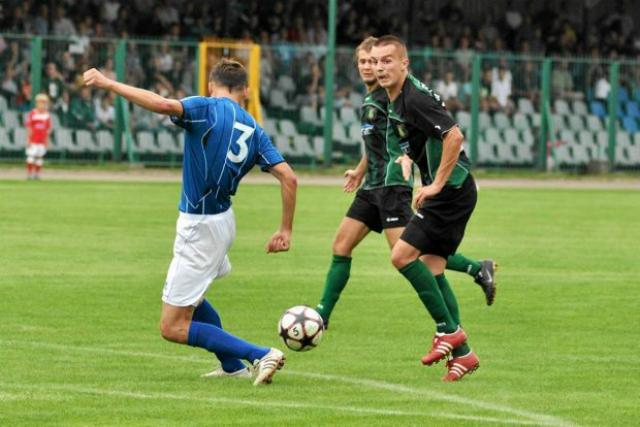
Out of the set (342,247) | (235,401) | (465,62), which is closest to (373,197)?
(342,247)

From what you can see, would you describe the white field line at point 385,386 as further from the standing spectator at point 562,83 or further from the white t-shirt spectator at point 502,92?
the standing spectator at point 562,83

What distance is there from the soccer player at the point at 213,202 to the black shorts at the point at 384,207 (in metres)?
2.77

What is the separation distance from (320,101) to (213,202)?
2669 cm

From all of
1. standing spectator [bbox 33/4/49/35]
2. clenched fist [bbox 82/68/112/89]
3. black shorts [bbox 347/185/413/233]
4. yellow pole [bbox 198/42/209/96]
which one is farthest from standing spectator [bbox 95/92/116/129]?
clenched fist [bbox 82/68/112/89]

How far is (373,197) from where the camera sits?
1198cm

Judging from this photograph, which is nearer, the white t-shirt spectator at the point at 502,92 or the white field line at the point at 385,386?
the white field line at the point at 385,386

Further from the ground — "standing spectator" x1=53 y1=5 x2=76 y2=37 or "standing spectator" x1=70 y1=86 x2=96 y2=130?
"standing spectator" x1=53 y1=5 x2=76 y2=37

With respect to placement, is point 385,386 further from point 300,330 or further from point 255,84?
point 255,84

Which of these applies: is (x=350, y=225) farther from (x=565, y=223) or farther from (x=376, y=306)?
(x=565, y=223)

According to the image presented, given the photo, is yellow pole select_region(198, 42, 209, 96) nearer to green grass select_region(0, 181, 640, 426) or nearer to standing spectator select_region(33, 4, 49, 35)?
standing spectator select_region(33, 4, 49, 35)

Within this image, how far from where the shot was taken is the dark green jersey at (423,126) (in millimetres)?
Answer: 9609

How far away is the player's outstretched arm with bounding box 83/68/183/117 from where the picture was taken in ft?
26.9

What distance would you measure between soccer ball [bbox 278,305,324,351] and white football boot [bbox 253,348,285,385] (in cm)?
64

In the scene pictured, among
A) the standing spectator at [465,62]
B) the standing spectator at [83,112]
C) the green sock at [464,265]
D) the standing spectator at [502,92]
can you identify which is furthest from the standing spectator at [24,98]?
the green sock at [464,265]
